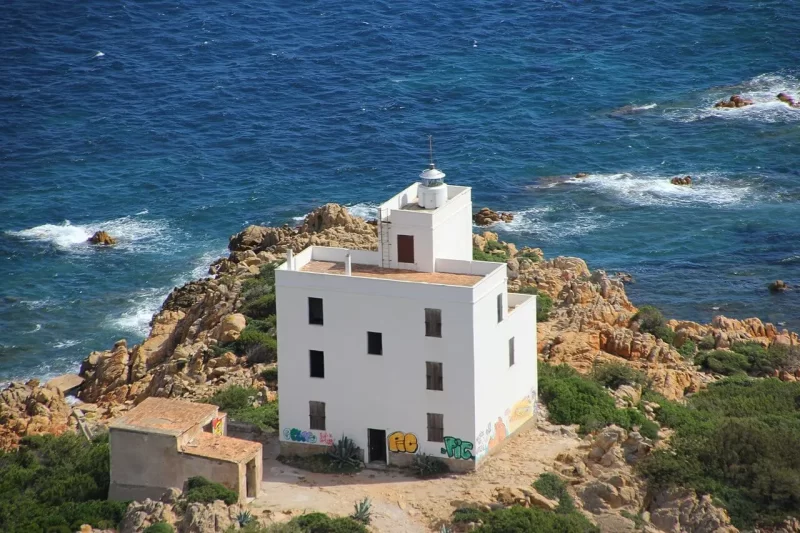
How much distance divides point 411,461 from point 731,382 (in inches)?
769

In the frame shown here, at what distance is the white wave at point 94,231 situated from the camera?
97688 mm

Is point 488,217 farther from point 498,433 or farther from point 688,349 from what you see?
point 498,433

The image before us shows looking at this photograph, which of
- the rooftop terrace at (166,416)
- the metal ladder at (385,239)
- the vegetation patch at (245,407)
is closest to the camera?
the rooftop terrace at (166,416)

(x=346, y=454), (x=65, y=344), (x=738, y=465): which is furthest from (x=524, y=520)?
(x=65, y=344)

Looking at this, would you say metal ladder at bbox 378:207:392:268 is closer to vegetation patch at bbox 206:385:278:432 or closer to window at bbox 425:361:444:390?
window at bbox 425:361:444:390

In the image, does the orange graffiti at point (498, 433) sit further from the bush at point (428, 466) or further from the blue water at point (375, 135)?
the blue water at point (375, 135)

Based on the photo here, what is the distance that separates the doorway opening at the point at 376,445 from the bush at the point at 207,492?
622 cm

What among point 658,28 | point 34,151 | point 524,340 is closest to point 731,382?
point 524,340

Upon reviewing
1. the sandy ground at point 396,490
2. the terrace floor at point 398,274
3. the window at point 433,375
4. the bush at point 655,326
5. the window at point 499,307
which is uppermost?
the terrace floor at point 398,274

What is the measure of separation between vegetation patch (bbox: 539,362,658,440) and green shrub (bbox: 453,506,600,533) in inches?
302

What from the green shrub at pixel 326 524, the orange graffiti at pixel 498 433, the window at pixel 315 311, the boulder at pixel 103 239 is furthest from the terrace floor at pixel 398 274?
the boulder at pixel 103 239

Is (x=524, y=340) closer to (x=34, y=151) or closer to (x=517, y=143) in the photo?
(x=517, y=143)

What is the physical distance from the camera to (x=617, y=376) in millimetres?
62625

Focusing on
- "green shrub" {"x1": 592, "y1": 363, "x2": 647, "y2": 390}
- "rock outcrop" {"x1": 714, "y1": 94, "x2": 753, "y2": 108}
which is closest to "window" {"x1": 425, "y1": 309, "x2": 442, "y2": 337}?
"green shrub" {"x1": 592, "y1": 363, "x2": 647, "y2": 390}
